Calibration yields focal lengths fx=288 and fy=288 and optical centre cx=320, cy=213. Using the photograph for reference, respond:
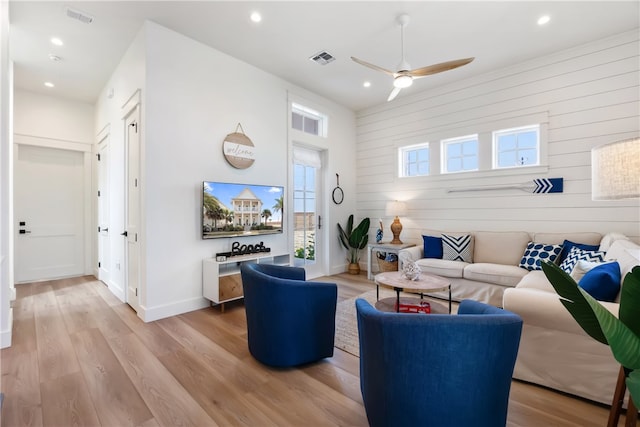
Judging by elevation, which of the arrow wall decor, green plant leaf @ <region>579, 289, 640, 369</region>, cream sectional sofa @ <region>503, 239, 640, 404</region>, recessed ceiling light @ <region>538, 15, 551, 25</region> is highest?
recessed ceiling light @ <region>538, 15, 551, 25</region>

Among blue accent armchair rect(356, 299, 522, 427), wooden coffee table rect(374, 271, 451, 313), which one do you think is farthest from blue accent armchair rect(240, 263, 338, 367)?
blue accent armchair rect(356, 299, 522, 427)

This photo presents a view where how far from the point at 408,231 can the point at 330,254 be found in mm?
1437

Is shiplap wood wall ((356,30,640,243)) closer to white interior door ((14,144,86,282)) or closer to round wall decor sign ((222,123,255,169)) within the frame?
round wall decor sign ((222,123,255,169))

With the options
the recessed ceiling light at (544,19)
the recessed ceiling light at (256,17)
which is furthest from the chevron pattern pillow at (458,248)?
the recessed ceiling light at (256,17)

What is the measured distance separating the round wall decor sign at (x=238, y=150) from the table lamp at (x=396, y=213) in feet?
7.77

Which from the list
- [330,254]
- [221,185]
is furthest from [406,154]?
[221,185]

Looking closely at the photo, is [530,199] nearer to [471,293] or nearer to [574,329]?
[471,293]

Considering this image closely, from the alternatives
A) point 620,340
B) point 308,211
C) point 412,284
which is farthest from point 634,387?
point 308,211

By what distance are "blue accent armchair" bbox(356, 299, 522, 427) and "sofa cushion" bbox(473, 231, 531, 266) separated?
288 cm

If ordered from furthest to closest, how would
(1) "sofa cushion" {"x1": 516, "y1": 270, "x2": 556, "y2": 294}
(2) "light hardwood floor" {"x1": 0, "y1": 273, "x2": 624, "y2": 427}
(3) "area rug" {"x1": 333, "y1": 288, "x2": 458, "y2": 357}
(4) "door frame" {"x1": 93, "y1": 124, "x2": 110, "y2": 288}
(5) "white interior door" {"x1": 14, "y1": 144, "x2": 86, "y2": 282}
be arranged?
(5) "white interior door" {"x1": 14, "y1": 144, "x2": 86, "y2": 282}
(4) "door frame" {"x1": 93, "y1": 124, "x2": 110, "y2": 288}
(1) "sofa cushion" {"x1": 516, "y1": 270, "x2": 556, "y2": 294}
(3) "area rug" {"x1": 333, "y1": 288, "x2": 458, "y2": 357}
(2) "light hardwood floor" {"x1": 0, "y1": 273, "x2": 624, "y2": 427}

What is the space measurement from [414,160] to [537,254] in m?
2.36

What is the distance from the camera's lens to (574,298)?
84 cm

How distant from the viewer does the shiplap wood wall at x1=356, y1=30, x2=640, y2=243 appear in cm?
330

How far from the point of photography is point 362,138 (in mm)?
5699
